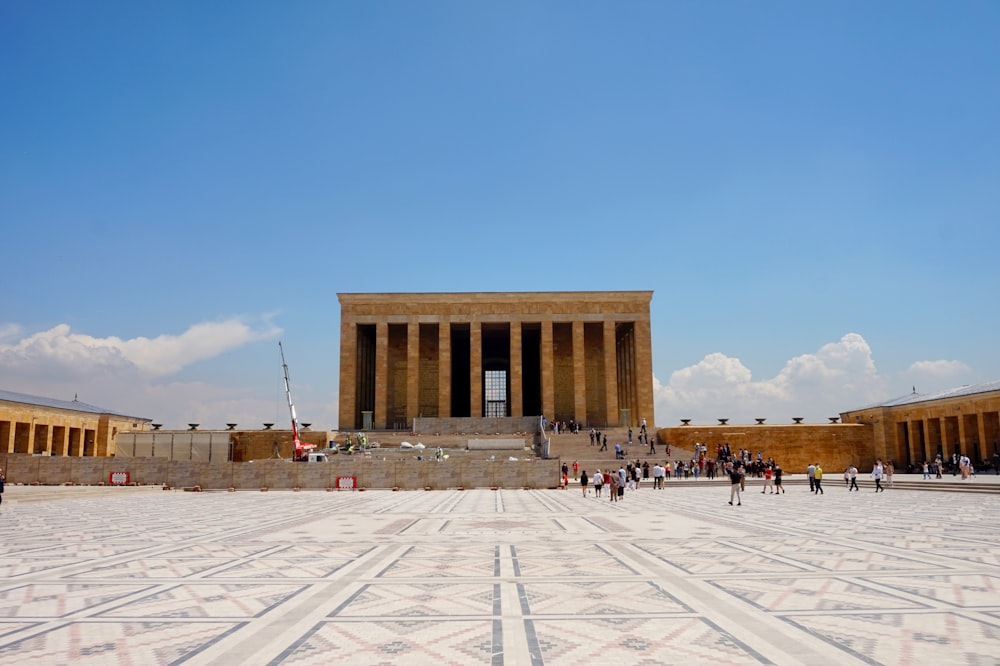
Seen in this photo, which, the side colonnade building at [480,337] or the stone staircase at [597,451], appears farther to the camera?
A: the side colonnade building at [480,337]

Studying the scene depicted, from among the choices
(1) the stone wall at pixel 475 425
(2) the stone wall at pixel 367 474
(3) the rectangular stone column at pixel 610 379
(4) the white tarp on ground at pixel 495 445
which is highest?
(3) the rectangular stone column at pixel 610 379

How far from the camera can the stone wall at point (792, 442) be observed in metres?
40.8

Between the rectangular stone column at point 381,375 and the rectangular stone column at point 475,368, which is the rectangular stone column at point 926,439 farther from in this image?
the rectangular stone column at point 381,375

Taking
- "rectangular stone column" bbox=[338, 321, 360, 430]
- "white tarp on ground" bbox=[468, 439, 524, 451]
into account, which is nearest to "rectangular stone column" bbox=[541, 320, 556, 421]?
"white tarp on ground" bbox=[468, 439, 524, 451]

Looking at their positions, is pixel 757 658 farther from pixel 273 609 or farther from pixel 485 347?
pixel 485 347

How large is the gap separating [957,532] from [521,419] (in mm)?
34963

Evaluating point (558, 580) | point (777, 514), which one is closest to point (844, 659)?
point (558, 580)

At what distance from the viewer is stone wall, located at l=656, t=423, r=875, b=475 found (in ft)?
134

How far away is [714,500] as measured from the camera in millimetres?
20188

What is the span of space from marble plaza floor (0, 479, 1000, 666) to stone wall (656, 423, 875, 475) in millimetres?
27694

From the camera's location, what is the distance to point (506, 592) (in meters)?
6.53

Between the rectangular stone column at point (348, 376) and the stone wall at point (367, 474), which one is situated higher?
the rectangular stone column at point (348, 376)

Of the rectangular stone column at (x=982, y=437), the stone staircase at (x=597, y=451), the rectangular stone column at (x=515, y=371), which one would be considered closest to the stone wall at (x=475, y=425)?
the rectangular stone column at (x=515, y=371)

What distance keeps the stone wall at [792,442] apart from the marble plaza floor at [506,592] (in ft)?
90.9
